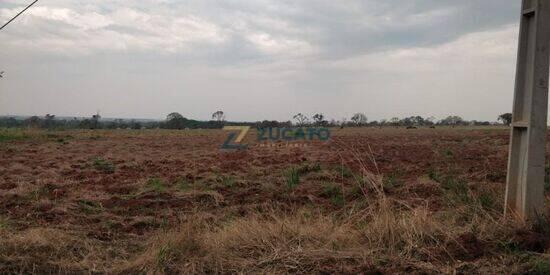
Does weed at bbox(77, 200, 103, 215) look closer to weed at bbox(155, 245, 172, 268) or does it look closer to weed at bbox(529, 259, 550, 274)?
weed at bbox(155, 245, 172, 268)

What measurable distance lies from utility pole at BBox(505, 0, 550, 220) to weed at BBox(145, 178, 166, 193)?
20.1ft

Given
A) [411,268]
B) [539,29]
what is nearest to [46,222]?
[411,268]

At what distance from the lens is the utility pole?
455cm

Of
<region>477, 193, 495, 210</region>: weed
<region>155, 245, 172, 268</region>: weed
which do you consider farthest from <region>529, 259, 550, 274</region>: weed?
<region>155, 245, 172, 268</region>: weed

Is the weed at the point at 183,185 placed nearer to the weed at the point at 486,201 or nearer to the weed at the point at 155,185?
the weed at the point at 155,185

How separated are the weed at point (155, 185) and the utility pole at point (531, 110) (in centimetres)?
613

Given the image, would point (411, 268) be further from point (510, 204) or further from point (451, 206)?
point (451, 206)

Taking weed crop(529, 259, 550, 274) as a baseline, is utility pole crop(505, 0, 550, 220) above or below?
above

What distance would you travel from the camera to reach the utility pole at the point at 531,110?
14.9ft

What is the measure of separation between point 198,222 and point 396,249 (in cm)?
228

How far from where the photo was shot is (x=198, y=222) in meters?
5.13

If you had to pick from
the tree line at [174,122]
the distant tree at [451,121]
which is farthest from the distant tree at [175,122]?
the distant tree at [451,121]

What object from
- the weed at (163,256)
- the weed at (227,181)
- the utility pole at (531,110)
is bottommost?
the weed at (227,181)

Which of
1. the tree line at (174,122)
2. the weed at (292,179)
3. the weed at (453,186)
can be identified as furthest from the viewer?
the tree line at (174,122)
